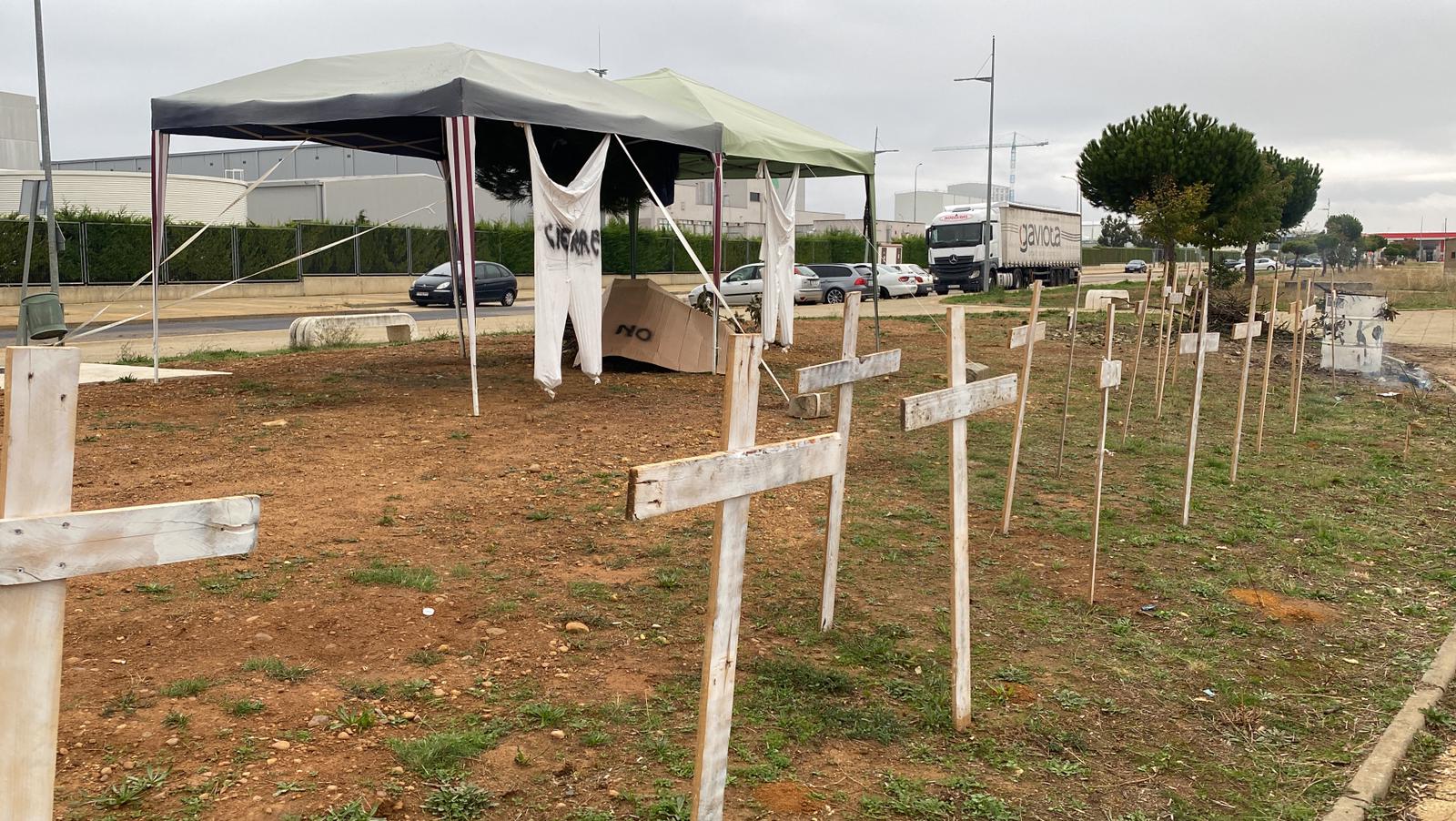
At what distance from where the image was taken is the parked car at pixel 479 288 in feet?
106

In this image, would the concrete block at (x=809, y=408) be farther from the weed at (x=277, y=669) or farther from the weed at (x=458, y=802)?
the weed at (x=458, y=802)

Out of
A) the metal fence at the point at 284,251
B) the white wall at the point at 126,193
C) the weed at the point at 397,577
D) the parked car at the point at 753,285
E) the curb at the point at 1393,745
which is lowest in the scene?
the curb at the point at 1393,745

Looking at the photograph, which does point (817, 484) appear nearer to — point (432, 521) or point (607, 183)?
point (432, 521)

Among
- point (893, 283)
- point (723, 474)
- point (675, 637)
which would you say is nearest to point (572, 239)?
point (675, 637)

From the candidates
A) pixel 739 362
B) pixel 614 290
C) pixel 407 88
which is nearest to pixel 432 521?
pixel 739 362

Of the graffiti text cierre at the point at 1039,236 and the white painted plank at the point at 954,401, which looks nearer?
the white painted plank at the point at 954,401

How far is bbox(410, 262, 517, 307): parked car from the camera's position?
32.2 m

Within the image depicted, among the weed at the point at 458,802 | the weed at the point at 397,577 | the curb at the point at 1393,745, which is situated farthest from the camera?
the weed at the point at 397,577

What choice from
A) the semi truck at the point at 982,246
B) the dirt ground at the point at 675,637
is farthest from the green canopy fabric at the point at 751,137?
the semi truck at the point at 982,246

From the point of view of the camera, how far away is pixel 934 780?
3.97 meters

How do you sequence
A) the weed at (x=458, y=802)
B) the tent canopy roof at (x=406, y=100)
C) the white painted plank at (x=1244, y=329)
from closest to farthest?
the weed at (x=458, y=802)
the white painted plank at (x=1244, y=329)
the tent canopy roof at (x=406, y=100)

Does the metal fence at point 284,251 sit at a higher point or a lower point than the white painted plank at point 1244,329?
higher

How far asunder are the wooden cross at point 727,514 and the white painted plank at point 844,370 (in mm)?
1195

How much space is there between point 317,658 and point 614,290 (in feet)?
32.2
